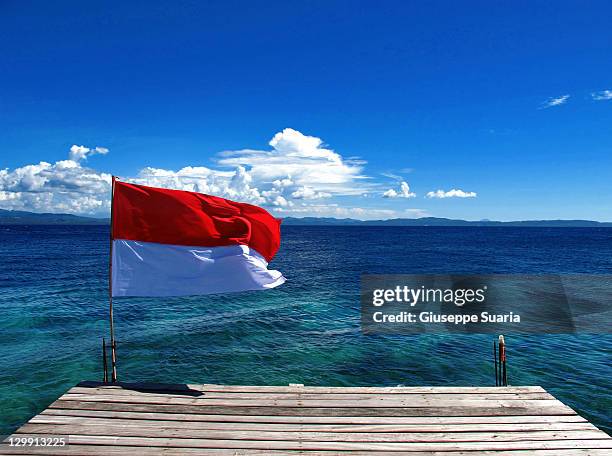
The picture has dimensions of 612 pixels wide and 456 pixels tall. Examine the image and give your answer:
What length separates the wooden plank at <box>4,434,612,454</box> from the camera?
294 inches

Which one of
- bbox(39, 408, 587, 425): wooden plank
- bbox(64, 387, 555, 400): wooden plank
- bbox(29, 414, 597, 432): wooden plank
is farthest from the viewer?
bbox(64, 387, 555, 400): wooden plank

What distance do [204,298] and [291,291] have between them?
9.22 metres

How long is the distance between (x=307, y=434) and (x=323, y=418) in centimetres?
74

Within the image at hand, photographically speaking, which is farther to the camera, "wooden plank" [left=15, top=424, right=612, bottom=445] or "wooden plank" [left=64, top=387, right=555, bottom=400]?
"wooden plank" [left=64, top=387, right=555, bottom=400]

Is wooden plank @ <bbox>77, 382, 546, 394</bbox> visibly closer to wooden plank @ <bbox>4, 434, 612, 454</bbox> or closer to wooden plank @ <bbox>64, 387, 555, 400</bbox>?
wooden plank @ <bbox>64, 387, 555, 400</bbox>

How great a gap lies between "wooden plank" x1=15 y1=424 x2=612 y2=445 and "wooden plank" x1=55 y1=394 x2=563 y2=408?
109 centimetres

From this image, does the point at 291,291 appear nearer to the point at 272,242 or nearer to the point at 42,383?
the point at 42,383

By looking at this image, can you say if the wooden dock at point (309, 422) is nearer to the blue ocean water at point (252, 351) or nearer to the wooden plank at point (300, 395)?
the wooden plank at point (300, 395)

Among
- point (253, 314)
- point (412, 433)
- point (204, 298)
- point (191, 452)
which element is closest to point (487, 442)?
point (412, 433)

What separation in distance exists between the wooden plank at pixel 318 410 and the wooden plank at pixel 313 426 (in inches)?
17.3

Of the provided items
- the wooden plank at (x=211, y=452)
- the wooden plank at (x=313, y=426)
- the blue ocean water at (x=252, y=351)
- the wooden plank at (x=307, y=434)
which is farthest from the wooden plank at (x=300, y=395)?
Answer: the blue ocean water at (x=252, y=351)

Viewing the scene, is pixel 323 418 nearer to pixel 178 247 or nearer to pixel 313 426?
pixel 313 426

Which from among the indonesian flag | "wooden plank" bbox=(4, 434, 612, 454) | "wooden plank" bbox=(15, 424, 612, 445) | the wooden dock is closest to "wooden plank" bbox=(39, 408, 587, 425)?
the wooden dock

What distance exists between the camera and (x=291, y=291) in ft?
A: 129
